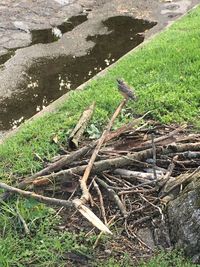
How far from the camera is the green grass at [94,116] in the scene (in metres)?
4.19

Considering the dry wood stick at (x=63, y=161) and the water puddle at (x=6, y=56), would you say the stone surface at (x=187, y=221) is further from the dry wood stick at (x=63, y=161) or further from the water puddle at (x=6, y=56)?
the water puddle at (x=6, y=56)

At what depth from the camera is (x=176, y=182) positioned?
14.7ft

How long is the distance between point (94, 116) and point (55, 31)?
4.83 metres

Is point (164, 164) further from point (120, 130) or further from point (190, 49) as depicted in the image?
point (190, 49)

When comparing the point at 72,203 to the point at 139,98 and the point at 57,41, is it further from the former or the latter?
the point at 57,41

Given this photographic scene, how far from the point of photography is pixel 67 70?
8734 mm

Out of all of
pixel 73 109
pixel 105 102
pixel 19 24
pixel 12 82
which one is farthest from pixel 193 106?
pixel 19 24

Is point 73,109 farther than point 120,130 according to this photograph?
Yes

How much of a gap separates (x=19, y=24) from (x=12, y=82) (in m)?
2.62

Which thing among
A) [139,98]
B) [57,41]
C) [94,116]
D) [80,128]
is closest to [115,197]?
[80,128]

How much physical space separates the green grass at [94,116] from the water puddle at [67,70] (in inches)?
34.6

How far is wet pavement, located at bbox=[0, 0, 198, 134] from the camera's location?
8.00 m

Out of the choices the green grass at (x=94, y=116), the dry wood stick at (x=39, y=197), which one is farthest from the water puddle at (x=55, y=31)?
the dry wood stick at (x=39, y=197)

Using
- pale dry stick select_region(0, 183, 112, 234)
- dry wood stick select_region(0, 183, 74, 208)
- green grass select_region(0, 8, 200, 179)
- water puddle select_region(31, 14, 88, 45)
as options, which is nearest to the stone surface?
pale dry stick select_region(0, 183, 112, 234)
